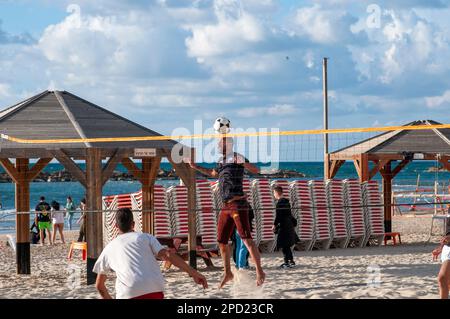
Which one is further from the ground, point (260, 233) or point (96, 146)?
point (96, 146)

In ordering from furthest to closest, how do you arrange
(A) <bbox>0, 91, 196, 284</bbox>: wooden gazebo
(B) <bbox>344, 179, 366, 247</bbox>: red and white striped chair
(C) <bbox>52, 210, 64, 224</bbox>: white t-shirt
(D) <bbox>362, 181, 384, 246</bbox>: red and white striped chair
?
(C) <bbox>52, 210, 64, 224</bbox>: white t-shirt
(D) <bbox>362, 181, 384, 246</bbox>: red and white striped chair
(B) <bbox>344, 179, 366, 247</bbox>: red and white striped chair
(A) <bbox>0, 91, 196, 284</bbox>: wooden gazebo

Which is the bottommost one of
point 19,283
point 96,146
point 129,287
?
point 19,283

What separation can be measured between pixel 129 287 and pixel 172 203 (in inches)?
363

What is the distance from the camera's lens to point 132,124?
1416 cm

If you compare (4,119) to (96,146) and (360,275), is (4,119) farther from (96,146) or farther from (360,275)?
(360,275)

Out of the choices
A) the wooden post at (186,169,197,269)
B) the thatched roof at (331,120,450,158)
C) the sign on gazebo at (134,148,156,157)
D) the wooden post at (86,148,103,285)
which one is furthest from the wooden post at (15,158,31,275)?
the thatched roof at (331,120,450,158)

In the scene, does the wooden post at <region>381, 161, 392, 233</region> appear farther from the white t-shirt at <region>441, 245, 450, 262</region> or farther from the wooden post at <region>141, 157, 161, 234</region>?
the white t-shirt at <region>441, 245, 450, 262</region>

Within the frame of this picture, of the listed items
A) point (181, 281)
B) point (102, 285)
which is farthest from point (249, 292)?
point (102, 285)

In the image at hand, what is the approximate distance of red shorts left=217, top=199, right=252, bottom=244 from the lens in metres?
9.60

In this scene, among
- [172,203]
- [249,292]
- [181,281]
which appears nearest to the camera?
[249,292]

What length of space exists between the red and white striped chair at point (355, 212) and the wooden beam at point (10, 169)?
6816 mm

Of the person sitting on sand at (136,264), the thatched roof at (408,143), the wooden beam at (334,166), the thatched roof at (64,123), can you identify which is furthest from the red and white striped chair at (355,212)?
the person sitting on sand at (136,264)

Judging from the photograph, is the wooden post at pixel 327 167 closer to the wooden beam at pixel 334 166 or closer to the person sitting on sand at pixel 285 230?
the wooden beam at pixel 334 166

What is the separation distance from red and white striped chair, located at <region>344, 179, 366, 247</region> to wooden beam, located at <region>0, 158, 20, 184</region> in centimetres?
682
